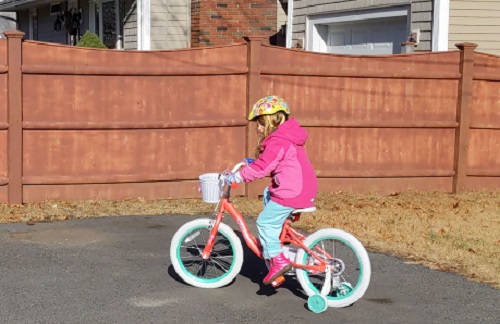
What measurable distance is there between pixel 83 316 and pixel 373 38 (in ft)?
38.2

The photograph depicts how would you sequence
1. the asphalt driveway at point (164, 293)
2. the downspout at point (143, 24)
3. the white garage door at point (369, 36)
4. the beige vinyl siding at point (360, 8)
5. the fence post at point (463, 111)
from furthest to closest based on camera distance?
1. the downspout at point (143, 24)
2. the white garage door at point (369, 36)
3. the beige vinyl siding at point (360, 8)
4. the fence post at point (463, 111)
5. the asphalt driveway at point (164, 293)

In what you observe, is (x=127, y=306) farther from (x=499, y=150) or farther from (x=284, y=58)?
(x=499, y=150)

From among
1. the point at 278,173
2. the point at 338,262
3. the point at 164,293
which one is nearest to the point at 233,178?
the point at 278,173

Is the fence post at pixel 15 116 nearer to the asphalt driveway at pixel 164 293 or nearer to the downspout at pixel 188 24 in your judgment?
the asphalt driveway at pixel 164 293

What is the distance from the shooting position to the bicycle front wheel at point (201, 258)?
21.7ft

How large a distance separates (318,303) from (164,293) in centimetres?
128

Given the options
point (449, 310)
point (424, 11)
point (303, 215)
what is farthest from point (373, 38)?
point (449, 310)

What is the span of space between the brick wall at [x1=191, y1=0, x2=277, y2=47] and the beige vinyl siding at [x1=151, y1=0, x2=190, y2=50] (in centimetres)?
35

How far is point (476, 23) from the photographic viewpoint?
552 inches

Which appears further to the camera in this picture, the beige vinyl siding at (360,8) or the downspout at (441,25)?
the beige vinyl siding at (360,8)

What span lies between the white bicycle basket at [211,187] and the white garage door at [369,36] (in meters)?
9.69

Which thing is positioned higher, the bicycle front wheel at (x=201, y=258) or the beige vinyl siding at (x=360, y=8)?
the beige vinyl siding at (x=360, y=8)

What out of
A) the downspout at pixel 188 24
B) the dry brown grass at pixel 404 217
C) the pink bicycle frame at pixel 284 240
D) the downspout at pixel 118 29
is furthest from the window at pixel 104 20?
the pink bicycle frame at pixel 284 240

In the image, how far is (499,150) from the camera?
12.2 m
